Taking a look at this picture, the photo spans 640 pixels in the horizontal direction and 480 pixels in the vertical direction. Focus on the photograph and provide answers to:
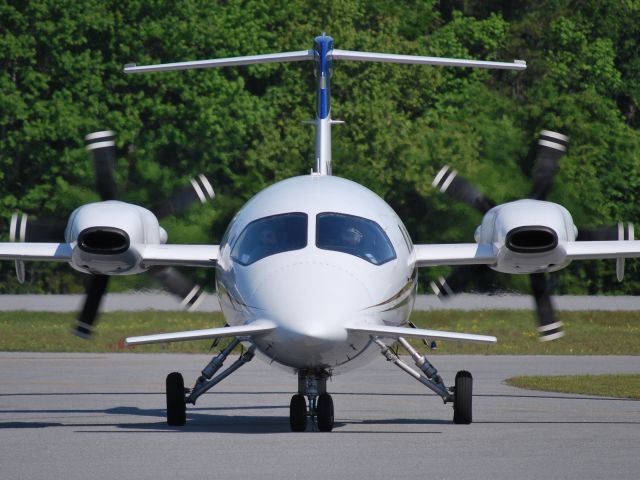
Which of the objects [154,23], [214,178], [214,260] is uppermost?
[214,260]

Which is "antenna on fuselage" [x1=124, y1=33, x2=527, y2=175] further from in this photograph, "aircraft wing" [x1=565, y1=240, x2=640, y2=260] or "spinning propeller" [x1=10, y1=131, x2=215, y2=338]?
"aircraft wing" [x1=565, y1=240, x2=640, y2=260]

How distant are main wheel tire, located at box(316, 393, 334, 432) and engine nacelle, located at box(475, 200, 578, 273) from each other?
3.09 m

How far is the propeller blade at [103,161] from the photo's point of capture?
1838 cm

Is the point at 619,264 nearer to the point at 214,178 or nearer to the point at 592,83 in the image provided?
the point at 214,178

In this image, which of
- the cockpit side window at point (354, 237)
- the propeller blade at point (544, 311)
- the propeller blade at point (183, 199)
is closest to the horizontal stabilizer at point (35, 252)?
the propeller blade at point (183, 199)

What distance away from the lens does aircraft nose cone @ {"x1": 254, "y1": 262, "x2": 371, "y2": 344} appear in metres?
13.7

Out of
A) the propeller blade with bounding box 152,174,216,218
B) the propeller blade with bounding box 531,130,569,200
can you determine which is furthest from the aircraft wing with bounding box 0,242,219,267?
the propeller blade with bounding box 531,130,569,200

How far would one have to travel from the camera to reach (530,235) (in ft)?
54.8

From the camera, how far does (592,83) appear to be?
6294 cm

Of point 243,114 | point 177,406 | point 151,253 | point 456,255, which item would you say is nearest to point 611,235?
point 456,255

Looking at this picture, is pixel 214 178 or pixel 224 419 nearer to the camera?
pixel 224 419

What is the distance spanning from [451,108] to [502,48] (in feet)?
26.7

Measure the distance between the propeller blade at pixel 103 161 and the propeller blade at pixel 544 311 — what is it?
5343mm

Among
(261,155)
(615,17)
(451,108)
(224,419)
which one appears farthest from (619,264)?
(615,17)
